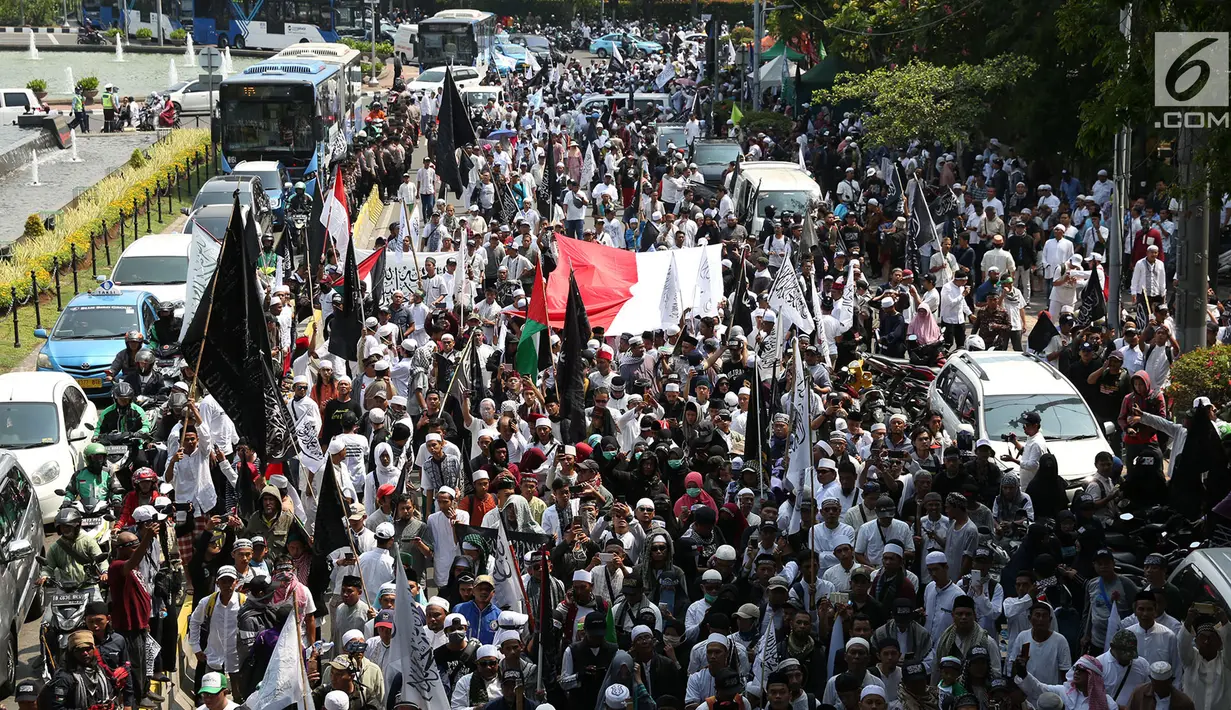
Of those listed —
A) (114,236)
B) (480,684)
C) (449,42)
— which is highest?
(449,42)

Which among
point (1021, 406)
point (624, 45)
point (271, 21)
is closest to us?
point (1021, 406)

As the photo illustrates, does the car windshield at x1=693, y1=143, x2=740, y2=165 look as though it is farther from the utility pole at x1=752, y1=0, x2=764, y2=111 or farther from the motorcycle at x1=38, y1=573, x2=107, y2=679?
the motorcycle at x1=38, y1=573, x2=107, y2=679

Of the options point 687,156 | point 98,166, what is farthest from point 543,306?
point 98,166

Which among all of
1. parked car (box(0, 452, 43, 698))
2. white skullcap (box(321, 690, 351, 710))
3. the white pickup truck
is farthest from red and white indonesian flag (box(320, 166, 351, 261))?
the white pickup truck

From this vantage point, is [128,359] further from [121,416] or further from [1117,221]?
[1117,221]

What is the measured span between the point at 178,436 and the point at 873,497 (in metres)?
5.98

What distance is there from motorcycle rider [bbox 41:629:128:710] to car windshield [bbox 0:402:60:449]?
5.82 metres

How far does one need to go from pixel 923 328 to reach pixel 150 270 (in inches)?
410

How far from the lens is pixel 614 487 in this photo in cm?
1374

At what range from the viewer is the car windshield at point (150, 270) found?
22891mm

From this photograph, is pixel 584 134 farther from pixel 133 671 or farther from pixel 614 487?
pixel 133 671

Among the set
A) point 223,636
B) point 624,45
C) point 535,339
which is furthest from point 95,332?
point 624,45

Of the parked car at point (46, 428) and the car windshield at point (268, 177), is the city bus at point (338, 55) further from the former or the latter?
the parked car at point (46, 428)

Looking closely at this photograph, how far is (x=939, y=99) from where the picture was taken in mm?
30547
